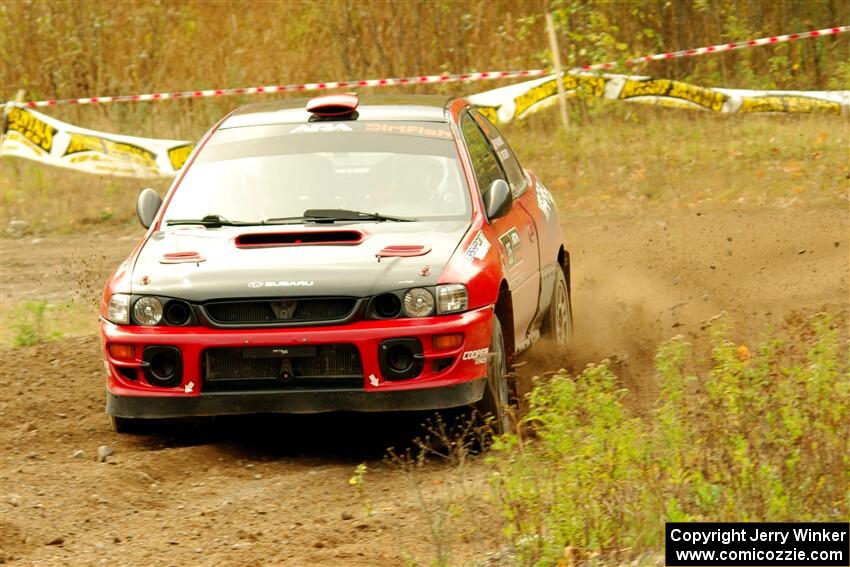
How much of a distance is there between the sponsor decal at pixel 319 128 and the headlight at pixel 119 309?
1690 millimetres

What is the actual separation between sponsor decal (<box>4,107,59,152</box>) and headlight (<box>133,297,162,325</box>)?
1254cm

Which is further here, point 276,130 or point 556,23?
point 556,23

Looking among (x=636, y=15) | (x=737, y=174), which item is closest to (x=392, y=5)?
(x=636, y=15)

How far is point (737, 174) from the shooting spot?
16578mm

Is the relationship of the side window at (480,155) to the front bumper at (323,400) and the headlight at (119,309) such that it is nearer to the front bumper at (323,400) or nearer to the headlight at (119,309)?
the front bumper at (323,400)

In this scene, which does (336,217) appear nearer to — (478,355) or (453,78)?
(478,355)

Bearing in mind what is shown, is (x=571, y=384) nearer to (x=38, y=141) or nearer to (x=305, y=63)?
(x=38, y=141)

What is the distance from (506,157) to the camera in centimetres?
936

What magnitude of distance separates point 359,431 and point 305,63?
1486 centimetres

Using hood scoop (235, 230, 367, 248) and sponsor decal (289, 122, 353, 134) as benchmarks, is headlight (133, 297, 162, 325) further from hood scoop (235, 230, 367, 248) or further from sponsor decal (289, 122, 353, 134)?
sponsor decal (289, 122, 353, 134)

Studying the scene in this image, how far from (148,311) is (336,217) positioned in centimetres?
117

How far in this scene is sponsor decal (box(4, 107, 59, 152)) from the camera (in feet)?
63.1

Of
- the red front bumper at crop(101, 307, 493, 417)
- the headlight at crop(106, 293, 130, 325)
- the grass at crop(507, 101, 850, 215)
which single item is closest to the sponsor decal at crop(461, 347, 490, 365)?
the red front bumper at crop(101, 307, 493, 417)

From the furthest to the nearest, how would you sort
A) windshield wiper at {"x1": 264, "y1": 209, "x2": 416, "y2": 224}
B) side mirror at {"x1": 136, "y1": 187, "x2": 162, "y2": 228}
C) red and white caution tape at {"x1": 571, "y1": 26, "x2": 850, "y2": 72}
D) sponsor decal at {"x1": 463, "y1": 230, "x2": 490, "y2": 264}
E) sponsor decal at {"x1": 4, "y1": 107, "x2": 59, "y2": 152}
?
sponsor decal at {"x1": 4, "y1": 107, "x2": 59, "y2": 152}
red and white caution tape at {"x1": 571, "y1": 26, "x2": 850, "y2": 72}
side mirror at {"x1": 136, "y1": 187, "x2": 162, "y2": 228}
windshield wiper at {"x1": 264, "y1": 209, "x2": 416, "y2": 224}
sponsor decal at {"x1": 463, "y1": 230, "x2": 490, "y2": 264}
